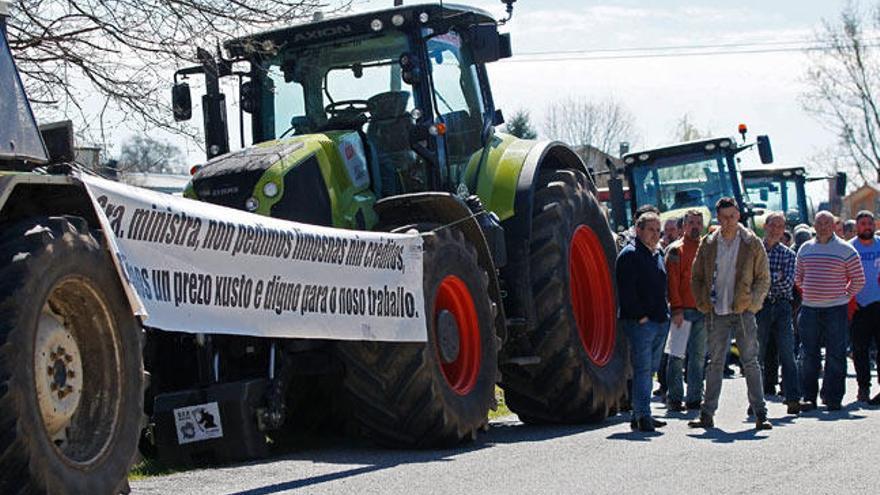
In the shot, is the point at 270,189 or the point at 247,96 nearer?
the point at 270,189

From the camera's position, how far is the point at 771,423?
44.8ft

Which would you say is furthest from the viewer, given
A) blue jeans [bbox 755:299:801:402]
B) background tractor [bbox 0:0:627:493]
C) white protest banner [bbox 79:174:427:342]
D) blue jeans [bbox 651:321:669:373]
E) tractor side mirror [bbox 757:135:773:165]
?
tractor side mirror [bbox 757:135:773:165]

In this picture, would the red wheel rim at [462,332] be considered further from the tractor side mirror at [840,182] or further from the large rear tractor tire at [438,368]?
the tractor side mirror at [840,182]

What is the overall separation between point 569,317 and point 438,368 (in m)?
2.20

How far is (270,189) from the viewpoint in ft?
38.1

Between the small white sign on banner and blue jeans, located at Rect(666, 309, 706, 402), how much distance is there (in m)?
6.39

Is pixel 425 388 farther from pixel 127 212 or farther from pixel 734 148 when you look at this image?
pixel 734 148

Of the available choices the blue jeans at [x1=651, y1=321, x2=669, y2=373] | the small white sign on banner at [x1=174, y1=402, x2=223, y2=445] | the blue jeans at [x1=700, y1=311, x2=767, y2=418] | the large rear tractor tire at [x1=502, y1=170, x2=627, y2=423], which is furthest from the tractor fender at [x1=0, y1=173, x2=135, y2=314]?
the blue jeans at [x1=700, y1=311, x2=767, y2=418]

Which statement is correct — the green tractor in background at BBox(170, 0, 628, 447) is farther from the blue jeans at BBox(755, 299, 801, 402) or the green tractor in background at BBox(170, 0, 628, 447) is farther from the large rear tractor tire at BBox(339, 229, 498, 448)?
the blue jeans at BBox(755, 299, 801, 402)

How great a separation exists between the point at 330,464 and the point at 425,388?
3.17 feet

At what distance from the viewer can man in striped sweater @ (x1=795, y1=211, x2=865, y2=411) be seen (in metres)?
15.4

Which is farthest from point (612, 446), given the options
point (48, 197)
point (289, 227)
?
point (48, 197)

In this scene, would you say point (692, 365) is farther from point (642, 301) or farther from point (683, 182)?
point (683, 182)

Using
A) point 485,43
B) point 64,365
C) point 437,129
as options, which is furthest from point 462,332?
point 64,365
